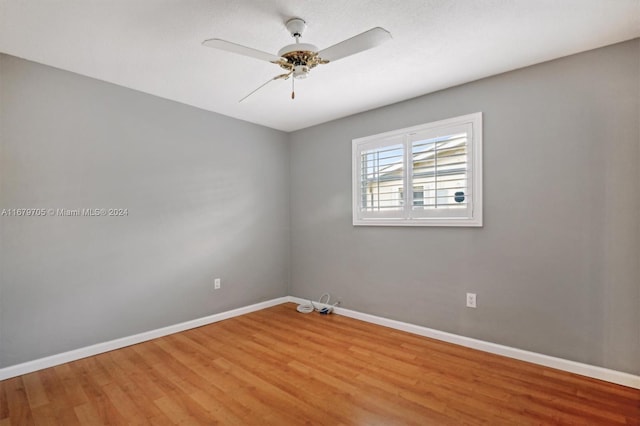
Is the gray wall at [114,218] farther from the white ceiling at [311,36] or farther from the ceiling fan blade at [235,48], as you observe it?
the ceiling fan blade at [235,48]

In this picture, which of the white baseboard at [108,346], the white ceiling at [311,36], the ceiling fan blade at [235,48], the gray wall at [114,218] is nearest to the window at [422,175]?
the white ceiling at [311,36]

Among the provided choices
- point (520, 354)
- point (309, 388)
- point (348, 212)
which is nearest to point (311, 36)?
point (348, 212)

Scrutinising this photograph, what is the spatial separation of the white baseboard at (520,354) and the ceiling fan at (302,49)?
256 cm

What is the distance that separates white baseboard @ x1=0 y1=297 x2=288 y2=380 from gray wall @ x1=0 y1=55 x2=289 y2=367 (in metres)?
0.05

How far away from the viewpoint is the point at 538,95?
8.11 ft

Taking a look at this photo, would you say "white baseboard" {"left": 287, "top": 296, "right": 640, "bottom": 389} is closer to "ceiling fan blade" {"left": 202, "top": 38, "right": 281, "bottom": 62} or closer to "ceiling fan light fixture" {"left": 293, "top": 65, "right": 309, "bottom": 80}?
"ceiling fan light fixture" {"left": 293, "top": 65, "right": 309, "bottom": 80}

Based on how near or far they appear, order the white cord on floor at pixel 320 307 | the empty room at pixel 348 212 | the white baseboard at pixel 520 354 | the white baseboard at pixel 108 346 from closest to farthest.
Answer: the empty room at pixel 348 212, the white baseboard at pixel 520 354, the white baseboard at pixel 108 346, the white cord on floor at pixel 320 307

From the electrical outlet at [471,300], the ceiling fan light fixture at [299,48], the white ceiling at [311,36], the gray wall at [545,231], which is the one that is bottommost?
the electrical outlet at [471,300]

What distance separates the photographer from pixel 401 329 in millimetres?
3219

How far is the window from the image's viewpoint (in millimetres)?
2795

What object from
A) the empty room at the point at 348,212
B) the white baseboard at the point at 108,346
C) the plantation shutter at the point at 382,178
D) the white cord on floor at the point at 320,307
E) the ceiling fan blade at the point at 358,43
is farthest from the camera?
the white cord on floor at the point at 320,307

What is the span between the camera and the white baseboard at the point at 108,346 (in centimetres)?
234

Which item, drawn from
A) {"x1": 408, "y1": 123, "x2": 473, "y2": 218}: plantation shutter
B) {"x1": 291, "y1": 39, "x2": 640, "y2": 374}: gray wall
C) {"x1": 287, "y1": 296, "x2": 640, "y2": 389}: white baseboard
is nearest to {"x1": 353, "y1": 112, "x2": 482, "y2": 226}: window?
{"x1": 408, "y1": 123, "x2": 473, "y2": 218}: plantation shutter

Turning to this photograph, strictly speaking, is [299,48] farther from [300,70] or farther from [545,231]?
[545,231]
